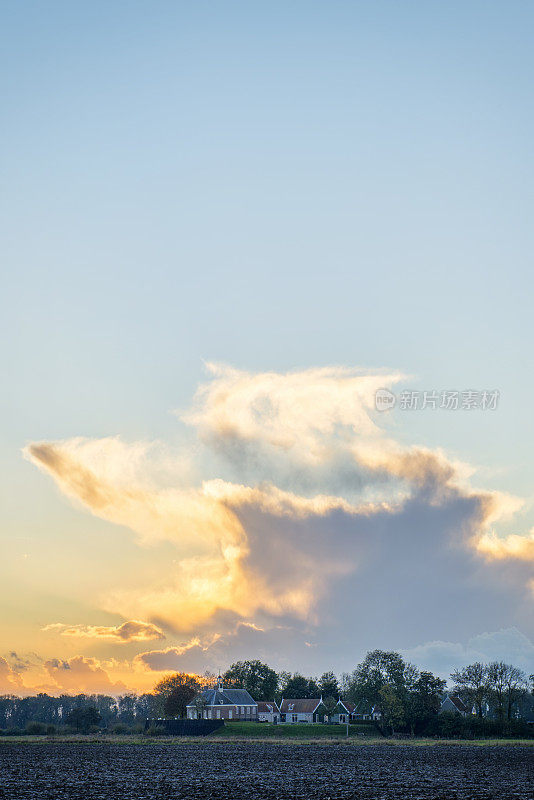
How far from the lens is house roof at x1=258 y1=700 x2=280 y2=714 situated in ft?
586

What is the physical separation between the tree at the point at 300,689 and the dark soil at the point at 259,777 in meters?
125

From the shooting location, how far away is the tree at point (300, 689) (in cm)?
18975

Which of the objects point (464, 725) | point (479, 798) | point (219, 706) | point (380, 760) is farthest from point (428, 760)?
point (219, 706)

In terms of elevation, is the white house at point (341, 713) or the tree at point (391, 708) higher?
the tree at point (391, 708)

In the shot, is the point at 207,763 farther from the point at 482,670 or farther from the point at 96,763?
the point at 482,670

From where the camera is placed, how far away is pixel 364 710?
169375mm

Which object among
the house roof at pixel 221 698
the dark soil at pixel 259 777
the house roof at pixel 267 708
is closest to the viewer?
the dark soil at pixel 259 777

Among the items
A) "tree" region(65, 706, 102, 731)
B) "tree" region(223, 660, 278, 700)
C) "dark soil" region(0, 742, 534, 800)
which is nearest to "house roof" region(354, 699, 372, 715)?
"tree" region(223, 660, 278, 700)

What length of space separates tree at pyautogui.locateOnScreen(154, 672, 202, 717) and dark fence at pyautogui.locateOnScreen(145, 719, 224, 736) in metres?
32.9

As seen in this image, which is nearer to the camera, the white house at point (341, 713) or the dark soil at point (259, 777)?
the dark soil at point (259, 777)

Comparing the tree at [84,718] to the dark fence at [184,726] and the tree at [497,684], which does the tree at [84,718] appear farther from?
the tree at [497,684]

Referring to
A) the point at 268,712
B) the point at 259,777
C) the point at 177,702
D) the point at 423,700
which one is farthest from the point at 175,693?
the point at 259,777

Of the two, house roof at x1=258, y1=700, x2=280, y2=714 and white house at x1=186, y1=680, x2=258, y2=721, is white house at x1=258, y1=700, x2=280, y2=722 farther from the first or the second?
white house at x1=186, y1=680, x2=258, y2=721

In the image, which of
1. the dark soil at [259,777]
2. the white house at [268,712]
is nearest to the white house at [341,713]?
the white house at [268,712]
